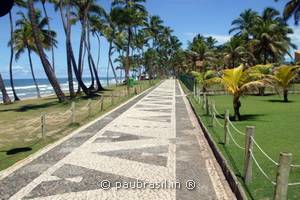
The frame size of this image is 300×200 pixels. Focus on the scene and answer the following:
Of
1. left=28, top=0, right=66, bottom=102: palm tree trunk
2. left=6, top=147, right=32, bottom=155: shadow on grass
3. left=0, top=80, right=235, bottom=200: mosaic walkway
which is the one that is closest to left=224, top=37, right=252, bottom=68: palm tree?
left=28, top=0, right=66, bottom=102: palm tree trunk

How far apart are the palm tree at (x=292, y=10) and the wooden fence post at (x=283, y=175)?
108 ft

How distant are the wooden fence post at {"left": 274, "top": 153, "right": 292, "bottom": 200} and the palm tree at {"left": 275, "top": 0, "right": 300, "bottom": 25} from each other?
1295 inches

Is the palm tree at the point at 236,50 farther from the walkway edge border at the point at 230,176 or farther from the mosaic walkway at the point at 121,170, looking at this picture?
the walkway edge border at the point at 230,176

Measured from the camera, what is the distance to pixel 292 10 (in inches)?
1425

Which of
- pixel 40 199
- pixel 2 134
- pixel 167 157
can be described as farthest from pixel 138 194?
pixel 2 134

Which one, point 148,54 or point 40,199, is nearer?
point 40,199

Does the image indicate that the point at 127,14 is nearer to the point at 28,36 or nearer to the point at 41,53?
the point at 28,36

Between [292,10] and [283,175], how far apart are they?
110 ft

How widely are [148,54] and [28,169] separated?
96.3m

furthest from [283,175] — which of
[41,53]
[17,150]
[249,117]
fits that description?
[41,53]

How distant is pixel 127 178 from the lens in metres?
8.03

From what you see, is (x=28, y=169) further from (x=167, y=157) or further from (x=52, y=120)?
(x=52, y=120)

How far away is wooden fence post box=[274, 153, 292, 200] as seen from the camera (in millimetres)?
5309

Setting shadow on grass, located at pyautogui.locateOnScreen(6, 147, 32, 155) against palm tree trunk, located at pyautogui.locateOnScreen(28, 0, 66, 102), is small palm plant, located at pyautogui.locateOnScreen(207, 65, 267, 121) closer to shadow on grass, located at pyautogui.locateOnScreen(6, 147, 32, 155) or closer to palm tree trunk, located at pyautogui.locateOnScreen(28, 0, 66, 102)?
shadow on grass, located at pyautogui.locateOnScreen(6, 147, 32, 155)
